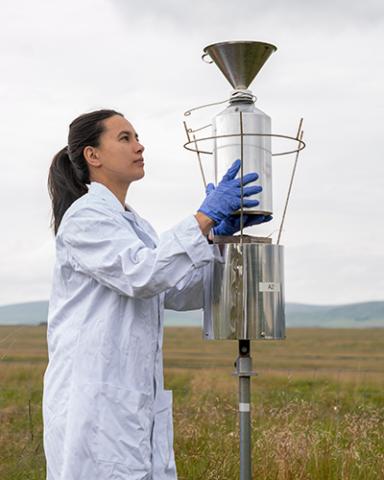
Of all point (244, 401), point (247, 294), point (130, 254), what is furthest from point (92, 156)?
point (244, 401)

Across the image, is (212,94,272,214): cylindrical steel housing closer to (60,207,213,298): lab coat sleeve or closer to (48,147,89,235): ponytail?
(60,207,213,298): lab coat sleeve

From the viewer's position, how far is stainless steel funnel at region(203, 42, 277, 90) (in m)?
3.39

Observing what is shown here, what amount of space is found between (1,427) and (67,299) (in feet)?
13.6

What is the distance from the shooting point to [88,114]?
332 cm

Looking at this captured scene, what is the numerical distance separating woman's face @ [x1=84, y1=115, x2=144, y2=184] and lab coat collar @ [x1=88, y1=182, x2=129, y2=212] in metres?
0.07

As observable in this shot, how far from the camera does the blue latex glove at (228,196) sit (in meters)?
3.05


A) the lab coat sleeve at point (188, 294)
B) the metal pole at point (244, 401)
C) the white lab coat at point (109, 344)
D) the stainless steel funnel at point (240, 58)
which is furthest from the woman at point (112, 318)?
the stainless steel funnel at point (240, 58)

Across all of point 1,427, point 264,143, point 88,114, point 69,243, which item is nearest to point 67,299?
point 69,243

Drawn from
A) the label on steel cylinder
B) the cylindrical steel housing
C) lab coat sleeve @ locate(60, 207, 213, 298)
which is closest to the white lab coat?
lab coat sleeve @ locate(60, 207, 213, 298)

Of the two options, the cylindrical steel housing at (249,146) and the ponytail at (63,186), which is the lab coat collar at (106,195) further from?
the cylindrical steel housing at (249,146)

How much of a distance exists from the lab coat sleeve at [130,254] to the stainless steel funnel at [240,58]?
79 cm

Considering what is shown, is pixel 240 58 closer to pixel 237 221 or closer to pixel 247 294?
pixel 237 221

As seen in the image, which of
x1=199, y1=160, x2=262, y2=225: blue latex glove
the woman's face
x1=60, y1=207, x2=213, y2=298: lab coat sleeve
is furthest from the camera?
the woman's face

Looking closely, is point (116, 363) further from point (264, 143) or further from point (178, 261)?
point (264, 143)
